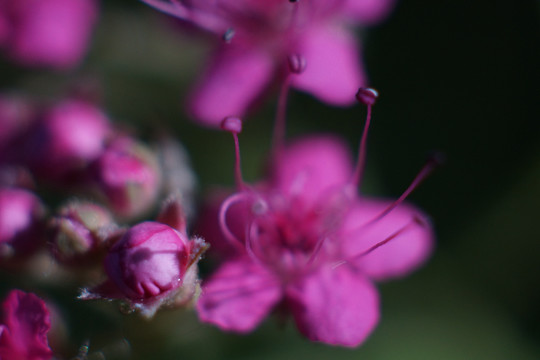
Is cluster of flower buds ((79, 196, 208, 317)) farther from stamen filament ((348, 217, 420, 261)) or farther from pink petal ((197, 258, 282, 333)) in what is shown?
stamen filament ((348, 217, 420, 261))

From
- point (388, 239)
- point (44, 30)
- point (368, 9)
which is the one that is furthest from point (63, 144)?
point (368, 9)

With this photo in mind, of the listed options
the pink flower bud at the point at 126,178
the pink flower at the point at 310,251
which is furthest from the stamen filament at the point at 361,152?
the pink flower bud at the point at 126,178

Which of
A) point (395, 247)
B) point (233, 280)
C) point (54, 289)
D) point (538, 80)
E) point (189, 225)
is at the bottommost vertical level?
point (54, 289)

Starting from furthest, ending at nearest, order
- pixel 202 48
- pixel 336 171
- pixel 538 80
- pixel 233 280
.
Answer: pixel 202 48 < pixel 538 80 < pixel 336 171 < pixel 233 280

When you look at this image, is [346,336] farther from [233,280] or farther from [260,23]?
[260,23]

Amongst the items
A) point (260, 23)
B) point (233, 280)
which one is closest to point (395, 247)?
point (233, 280)

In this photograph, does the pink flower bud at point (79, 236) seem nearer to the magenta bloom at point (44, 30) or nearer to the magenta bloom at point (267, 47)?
the magenta bloom at point (267, 47)

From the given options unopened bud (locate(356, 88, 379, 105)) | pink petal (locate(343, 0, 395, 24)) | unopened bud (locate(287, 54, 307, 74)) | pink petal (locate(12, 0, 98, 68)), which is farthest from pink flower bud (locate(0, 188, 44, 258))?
pink petal (locate(343, 0, 395, 24))

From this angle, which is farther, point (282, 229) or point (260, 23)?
point (260, 23)
